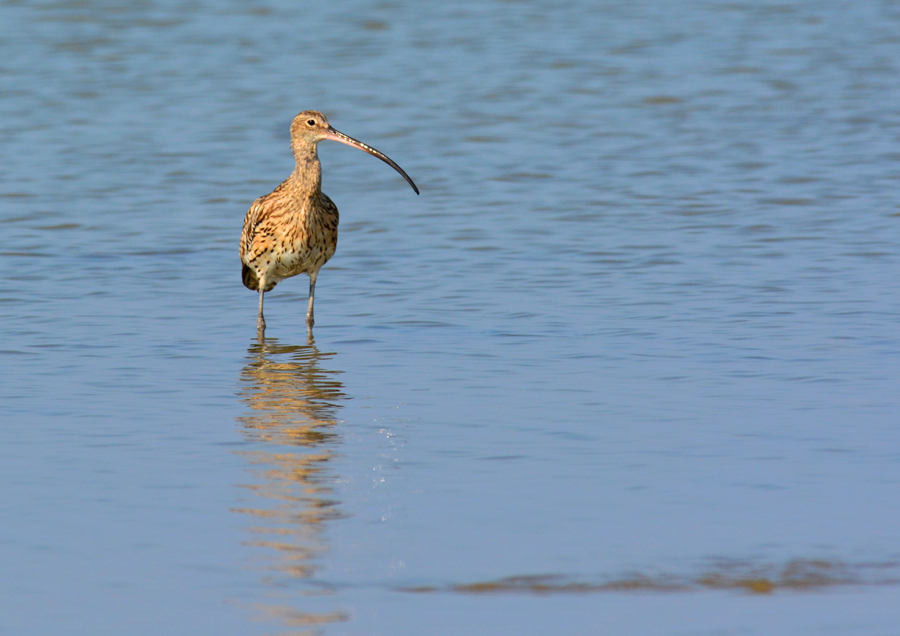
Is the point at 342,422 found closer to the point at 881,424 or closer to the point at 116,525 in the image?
the point at 116,525

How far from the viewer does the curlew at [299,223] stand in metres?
10.7

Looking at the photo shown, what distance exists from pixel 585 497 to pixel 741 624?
54.0 inches

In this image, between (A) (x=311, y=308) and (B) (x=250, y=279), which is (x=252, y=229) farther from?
(A) (x=311, y=308)

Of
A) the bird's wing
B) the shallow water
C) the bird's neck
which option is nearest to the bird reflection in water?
the shallow water

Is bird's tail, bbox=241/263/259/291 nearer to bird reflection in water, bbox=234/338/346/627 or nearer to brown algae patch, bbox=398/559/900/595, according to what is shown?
bird reflection in water, bbox=234/338/346/627

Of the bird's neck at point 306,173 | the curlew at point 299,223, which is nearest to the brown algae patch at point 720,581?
the curlew at point 299,223

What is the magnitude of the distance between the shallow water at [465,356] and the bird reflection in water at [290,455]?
0.02 metres

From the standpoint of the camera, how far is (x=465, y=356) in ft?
29.8

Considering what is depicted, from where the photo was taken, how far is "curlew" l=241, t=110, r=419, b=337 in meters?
10.7

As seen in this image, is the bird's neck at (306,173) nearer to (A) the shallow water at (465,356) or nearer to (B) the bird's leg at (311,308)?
(B) the bird's leg at (311,308)

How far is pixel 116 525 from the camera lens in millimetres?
5895

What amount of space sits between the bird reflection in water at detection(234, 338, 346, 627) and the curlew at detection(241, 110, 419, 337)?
0.87m

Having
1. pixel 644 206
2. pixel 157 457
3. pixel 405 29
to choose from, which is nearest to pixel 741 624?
pixel 157 457

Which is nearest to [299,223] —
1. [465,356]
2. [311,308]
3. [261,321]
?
[311,308]
